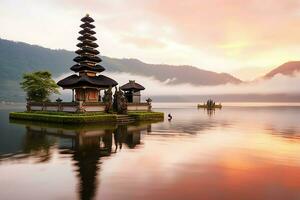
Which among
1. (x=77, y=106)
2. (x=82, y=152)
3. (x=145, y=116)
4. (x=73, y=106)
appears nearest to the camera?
(x=82, y=152)

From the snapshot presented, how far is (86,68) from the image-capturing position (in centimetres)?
6022

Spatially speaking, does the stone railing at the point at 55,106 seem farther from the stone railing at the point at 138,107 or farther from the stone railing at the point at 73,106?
the stone railing at the point at 138,107

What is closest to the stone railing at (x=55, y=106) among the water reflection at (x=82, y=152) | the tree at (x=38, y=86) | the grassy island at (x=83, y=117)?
the grassy island at (x=83, y=117)

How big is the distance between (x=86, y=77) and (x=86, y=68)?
3.39 m

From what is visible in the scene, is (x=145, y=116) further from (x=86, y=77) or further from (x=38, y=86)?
(x=38, y=86)

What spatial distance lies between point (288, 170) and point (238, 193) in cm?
608

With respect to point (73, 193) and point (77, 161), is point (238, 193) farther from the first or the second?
point (77, 161)

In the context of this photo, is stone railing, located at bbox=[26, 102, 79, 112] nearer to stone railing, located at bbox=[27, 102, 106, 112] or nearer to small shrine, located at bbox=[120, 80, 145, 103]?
stone railing, located at bbox=[27, 102, 106, 112]

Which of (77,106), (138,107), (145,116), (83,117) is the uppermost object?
(77,106)

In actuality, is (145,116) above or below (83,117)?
below

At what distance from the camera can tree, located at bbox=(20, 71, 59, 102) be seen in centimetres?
6825

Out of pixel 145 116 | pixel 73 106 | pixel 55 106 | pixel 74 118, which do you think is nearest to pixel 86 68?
pixel 55 106

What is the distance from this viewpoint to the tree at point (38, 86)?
224 ft

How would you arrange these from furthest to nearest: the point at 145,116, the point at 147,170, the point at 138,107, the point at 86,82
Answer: the point at 138,107, the point at 145,116, the point at 86,82, the point at 147,170
